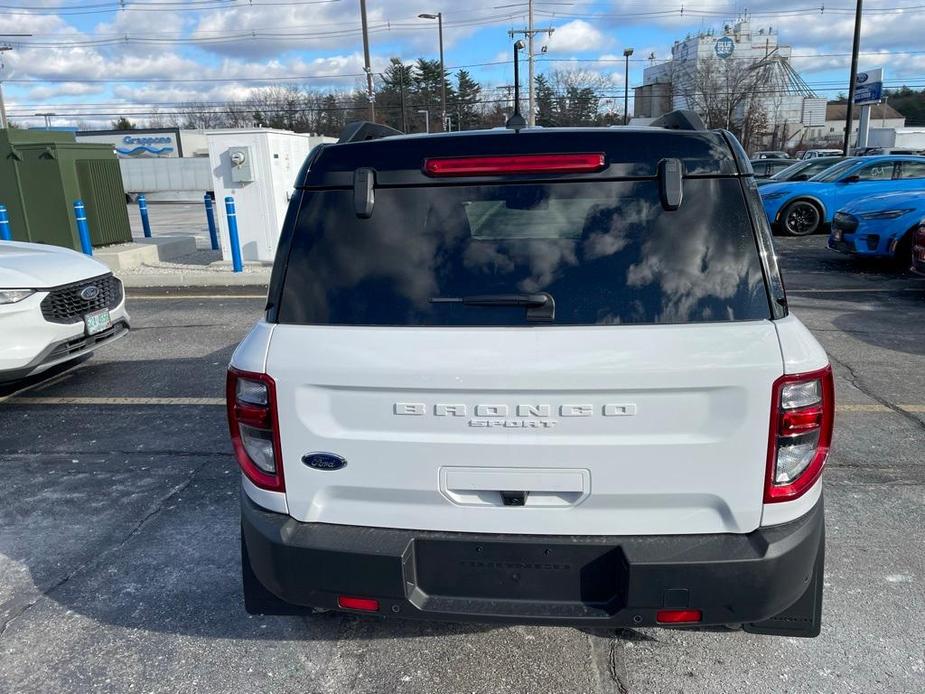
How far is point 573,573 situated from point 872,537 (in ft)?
7.14

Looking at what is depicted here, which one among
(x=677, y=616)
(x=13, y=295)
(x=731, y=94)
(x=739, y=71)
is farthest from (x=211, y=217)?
(x=739, y=71)

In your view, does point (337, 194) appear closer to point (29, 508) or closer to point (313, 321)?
point (313, 321)

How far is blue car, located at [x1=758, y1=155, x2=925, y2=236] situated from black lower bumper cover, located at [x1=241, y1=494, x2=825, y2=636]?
13.7 metres

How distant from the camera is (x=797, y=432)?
205cm

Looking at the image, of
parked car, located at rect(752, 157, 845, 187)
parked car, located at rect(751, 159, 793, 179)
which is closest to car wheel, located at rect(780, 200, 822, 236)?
parked car, located at rect(752, 157, 845, 187)

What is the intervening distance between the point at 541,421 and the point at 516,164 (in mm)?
794

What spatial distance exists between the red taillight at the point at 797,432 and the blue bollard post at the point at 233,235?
34.5ft

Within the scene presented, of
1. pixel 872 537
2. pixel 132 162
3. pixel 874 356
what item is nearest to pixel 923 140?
pixel 132 162

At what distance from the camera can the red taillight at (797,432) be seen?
2.01 m

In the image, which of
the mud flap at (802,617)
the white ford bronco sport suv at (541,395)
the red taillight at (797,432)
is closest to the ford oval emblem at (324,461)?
the white ford bronco sport suv at (541,395)

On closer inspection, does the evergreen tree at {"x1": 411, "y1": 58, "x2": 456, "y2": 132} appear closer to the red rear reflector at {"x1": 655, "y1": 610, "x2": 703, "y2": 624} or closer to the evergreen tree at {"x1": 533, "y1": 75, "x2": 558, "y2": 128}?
the evergreen tree at {"x1": 533, "y1": 75, "x2": 558, "y2": 128}

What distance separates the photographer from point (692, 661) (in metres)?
2.61

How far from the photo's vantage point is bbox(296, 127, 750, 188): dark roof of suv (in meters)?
2.14

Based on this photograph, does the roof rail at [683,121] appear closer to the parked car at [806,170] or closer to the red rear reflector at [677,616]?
the red rear reflector at [677,616]
